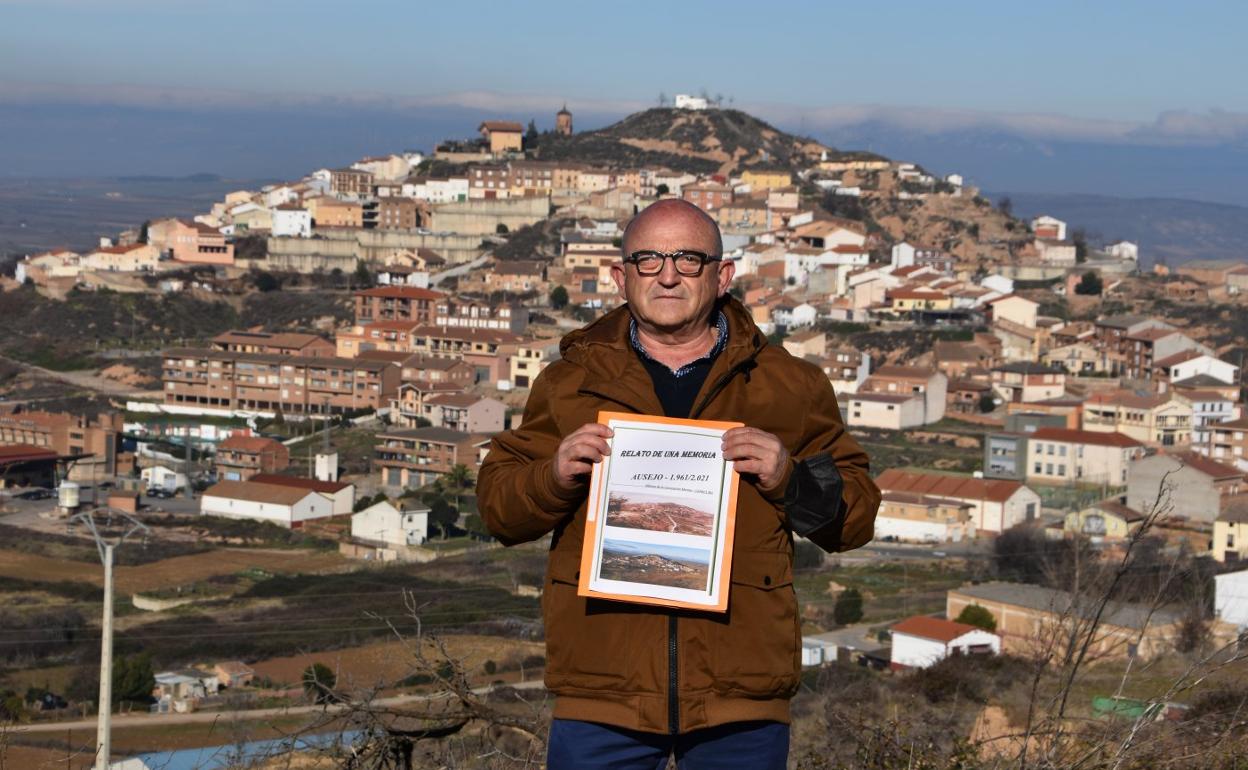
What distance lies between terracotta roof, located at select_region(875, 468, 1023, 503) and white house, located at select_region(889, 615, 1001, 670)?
11990 millimetres

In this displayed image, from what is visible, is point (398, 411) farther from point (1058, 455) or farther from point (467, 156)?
point (467, 156)

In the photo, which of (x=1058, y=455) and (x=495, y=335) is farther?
(x=495, y=335)

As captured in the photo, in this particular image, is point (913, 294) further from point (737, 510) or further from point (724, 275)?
point (737, 510)

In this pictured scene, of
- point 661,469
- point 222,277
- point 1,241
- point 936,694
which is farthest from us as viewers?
point 1,241

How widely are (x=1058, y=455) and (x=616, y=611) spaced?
3285 cm

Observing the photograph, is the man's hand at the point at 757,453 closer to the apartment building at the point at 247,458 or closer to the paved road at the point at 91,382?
the apartment building at the point at 247,458

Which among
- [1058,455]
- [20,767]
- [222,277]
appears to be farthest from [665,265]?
[222,277]

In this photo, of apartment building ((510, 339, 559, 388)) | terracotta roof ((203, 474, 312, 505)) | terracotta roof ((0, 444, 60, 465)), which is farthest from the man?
apartment building ((510, 339, 559, 388))

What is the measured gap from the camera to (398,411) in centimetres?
4241

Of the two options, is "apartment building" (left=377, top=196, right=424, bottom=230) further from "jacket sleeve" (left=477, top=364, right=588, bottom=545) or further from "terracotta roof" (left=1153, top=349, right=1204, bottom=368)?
"jacket sleeve" (left=477, top=364, right=588, bottom=545)

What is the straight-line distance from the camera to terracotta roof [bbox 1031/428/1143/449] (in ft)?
111

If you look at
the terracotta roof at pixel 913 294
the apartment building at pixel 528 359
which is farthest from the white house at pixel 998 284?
the apartment building at pixel 528 359

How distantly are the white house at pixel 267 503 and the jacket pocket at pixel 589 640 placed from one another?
29.0m

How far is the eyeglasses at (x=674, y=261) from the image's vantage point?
8.38 feet
